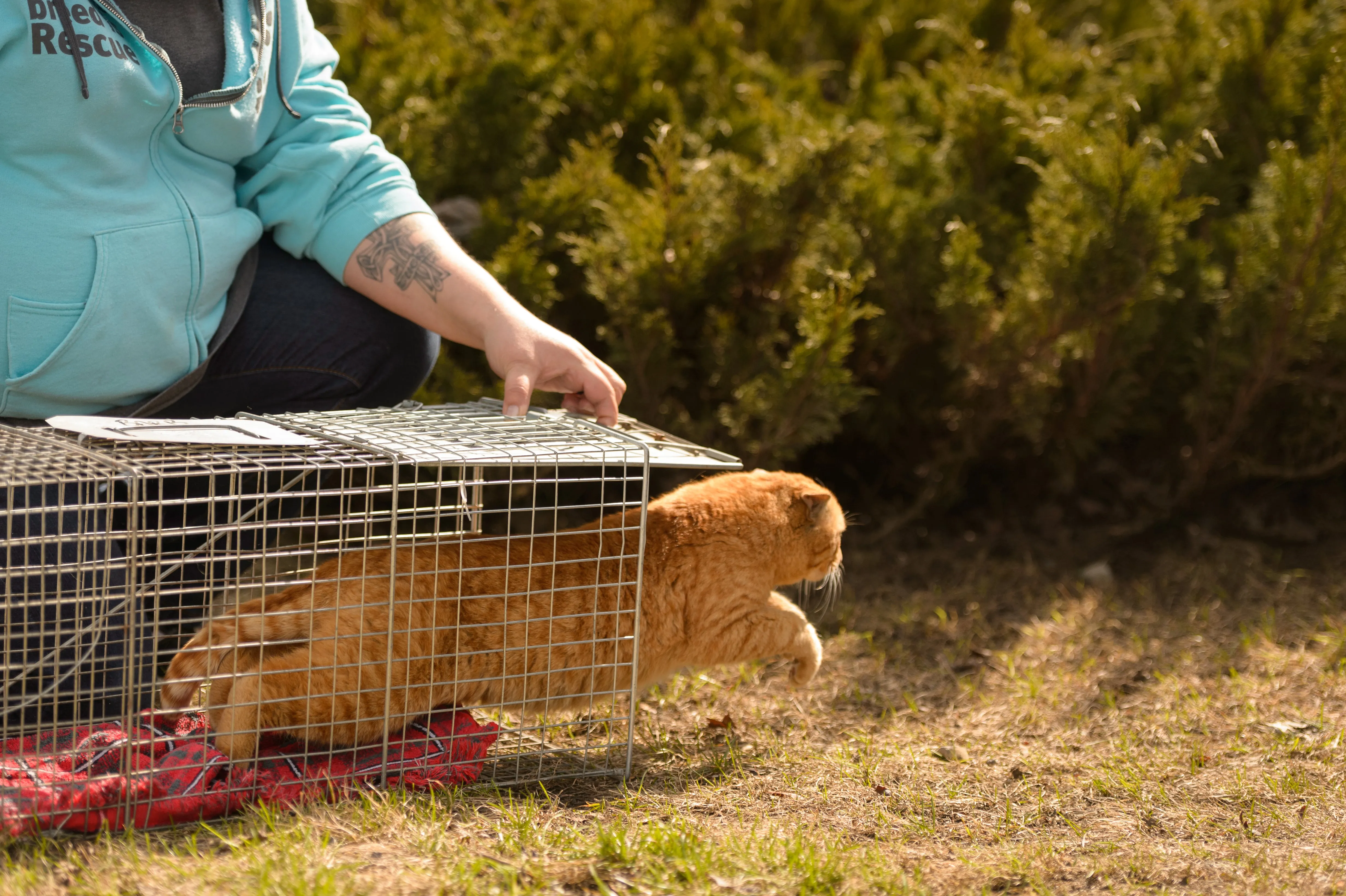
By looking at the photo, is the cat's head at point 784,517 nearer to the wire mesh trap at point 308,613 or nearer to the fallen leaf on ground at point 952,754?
the wire mesh trap at point 308,613

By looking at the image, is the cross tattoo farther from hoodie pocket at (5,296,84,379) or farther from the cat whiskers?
the cat whiskers

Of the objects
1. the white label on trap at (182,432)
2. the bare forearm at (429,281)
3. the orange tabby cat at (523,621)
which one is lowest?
the orange tabby cat at (523,621)

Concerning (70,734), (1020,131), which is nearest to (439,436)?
(70,734)

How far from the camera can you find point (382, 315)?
3016 mm

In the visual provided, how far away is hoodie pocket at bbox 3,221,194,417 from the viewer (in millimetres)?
2471

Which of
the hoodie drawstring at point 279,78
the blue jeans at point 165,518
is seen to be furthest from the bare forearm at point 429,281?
the hoodie drawstring at point 279,78

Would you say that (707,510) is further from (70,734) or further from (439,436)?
(70,734)

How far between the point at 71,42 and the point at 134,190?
32 cm

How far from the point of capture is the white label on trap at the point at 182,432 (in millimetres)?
2133

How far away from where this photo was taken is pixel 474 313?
2725 millimetres

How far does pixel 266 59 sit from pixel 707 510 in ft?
5.04

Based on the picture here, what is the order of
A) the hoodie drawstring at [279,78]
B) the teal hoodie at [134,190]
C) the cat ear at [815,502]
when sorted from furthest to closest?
the cat ear at [815,502]
the hoodie drawstring at [279,78]
the teal hoodie at [134,190]

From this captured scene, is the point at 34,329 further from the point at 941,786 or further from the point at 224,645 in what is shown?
the point at 941,786

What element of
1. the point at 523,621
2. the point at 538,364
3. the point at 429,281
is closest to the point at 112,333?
the point at 429,281
